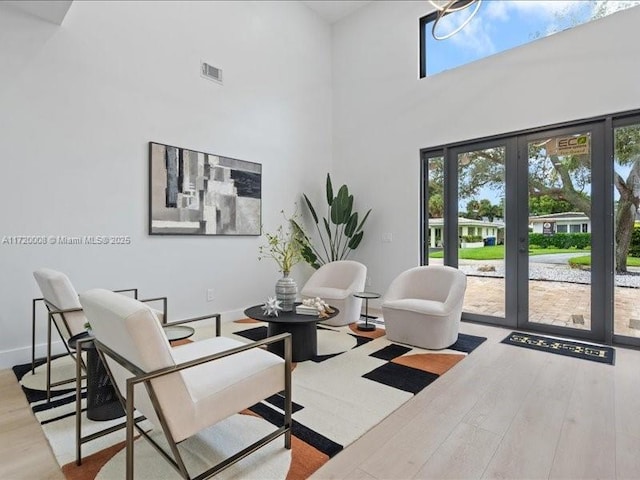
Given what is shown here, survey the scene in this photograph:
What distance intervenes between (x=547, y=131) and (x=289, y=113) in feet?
11.4

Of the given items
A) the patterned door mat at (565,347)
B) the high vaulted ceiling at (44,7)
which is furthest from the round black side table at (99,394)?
the patterned door mat at (565,347)

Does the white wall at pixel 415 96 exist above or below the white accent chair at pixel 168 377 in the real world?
above

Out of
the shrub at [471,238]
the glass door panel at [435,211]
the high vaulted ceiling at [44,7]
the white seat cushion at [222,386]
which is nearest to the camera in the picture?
the white seat cushion at [222,386]

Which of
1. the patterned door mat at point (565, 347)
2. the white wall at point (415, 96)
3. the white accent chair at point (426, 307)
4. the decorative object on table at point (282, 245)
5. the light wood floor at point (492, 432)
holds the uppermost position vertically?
the white wall at point (415, 96)

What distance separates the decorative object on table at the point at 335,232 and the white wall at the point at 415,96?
0.25 metres

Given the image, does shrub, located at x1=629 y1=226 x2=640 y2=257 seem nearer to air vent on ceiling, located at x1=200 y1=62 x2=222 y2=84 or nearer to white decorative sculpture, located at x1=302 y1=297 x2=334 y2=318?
white decorative sculpture, located at x1=302 y1=297 x2=334 y2=318

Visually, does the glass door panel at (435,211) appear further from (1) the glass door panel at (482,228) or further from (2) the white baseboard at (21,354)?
(2) the white baseboard at (21,354)

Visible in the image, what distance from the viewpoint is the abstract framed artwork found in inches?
153

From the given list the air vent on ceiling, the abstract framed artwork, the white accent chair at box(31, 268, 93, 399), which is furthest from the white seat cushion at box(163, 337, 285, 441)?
the air vent on ceiling

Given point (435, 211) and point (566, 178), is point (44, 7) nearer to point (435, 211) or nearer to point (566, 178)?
point (435, 211)

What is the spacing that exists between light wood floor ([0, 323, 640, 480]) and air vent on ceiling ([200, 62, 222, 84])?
3665 mm

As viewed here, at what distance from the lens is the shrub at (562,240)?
3.80 m

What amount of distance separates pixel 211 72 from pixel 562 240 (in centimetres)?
465

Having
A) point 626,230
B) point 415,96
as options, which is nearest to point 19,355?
point 415,96
